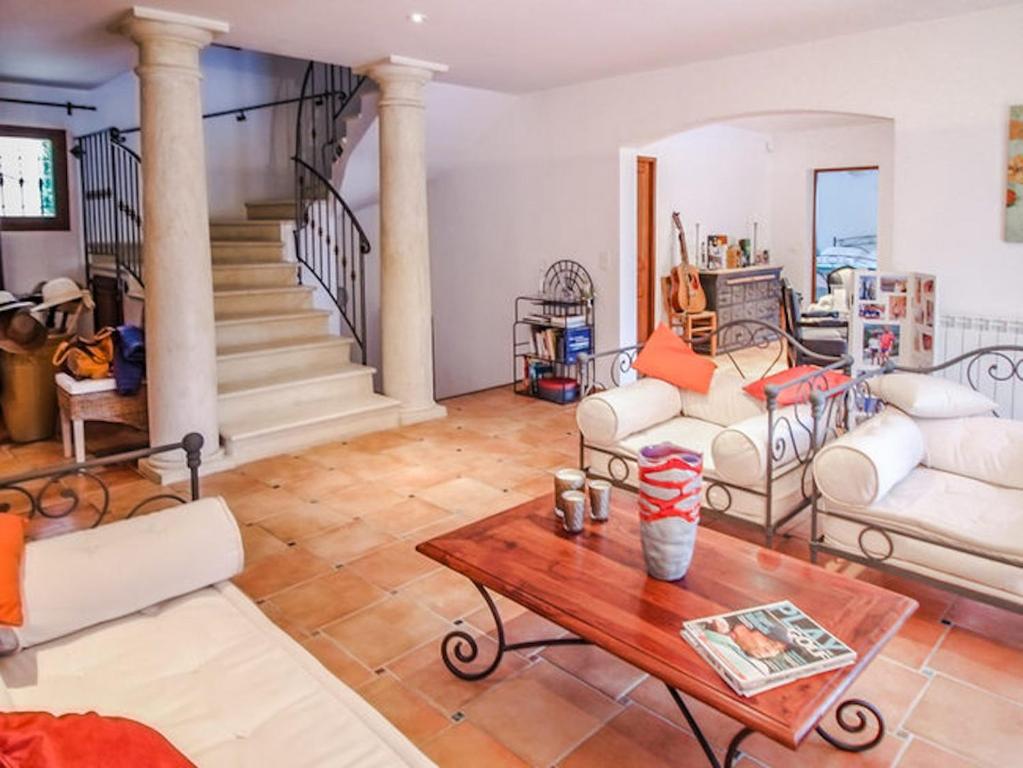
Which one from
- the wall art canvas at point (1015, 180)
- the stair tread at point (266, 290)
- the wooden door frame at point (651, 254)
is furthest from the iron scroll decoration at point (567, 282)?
the wall art canvas at point (1015, 180)

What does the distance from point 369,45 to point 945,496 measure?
14.3ft

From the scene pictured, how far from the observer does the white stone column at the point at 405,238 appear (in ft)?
19.3

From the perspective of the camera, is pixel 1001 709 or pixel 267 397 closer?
pixel 1001 709

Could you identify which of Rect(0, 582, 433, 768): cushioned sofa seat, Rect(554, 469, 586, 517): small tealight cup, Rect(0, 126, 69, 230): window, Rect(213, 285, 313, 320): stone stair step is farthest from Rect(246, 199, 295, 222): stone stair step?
Rect(0, 582, 433, 768): cushioned sofa seat

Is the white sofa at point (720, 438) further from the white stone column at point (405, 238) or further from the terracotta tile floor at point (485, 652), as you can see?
the white stone column at point (405, 238)

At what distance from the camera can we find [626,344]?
702cm

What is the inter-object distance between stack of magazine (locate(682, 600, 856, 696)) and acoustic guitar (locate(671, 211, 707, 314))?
6.60 m

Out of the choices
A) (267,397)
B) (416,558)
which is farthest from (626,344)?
(416,558)

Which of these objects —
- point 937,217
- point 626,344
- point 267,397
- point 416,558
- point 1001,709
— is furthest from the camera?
point 626,344

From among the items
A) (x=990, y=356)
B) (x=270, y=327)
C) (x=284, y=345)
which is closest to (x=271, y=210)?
(x=270, y=327)

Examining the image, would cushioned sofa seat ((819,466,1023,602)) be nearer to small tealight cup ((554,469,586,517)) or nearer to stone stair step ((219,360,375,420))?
small tealight cup ((554,469,586,517))

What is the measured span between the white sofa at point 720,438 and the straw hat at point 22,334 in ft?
12.7

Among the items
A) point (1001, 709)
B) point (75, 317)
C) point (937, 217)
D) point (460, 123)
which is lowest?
point (1001, 709)

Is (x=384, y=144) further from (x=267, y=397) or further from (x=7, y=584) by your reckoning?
(x=7, y=584)
